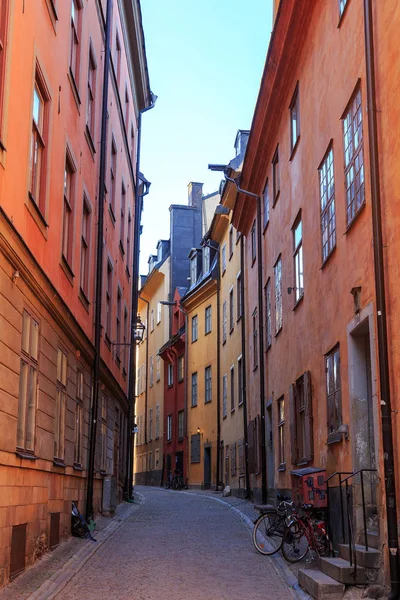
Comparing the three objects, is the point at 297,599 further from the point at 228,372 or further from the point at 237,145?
the point at 237,145

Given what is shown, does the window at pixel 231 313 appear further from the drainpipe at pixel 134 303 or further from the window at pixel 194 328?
the window at pixel 194 328

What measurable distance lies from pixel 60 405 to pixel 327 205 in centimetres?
550

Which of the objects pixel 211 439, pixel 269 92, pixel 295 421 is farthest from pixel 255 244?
pixel 211 439

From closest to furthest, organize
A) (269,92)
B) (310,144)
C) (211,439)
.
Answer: (310,144), (269,92), (211,439)

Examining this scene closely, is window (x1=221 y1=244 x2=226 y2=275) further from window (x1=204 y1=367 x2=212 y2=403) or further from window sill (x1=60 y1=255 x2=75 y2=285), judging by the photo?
window sill (x1=60 y1=255 x2=75 y2=285)

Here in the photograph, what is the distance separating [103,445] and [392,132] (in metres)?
13.0

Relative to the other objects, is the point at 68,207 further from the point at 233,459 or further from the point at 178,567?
the point at 233,459

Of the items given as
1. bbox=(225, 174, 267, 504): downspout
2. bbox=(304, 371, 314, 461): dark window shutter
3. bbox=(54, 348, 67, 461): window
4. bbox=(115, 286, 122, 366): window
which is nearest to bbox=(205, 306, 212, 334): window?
bbox=(115, 286, 122, 366): window

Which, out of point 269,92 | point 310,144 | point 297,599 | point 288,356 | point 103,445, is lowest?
point 297,599

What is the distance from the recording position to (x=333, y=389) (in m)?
12.6

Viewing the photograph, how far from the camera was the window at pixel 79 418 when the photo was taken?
1555cm

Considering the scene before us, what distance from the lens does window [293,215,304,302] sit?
16102mm

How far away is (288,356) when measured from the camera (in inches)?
695

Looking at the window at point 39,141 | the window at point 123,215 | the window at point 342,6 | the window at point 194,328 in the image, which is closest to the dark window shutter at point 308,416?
the window at point 39,141
